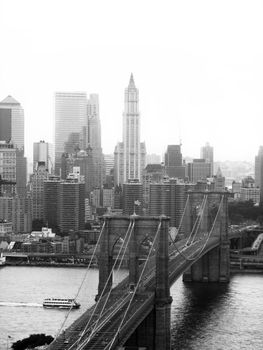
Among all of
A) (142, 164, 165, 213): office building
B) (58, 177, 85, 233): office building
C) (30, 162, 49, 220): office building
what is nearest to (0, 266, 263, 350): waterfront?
(58, 177, 85, 233): office building

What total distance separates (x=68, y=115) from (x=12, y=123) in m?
6.13

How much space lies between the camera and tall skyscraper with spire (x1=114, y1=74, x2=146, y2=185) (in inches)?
2201

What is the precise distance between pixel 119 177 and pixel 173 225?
19.5 metres

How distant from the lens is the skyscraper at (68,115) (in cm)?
6775

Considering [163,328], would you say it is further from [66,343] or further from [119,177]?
[119,177]

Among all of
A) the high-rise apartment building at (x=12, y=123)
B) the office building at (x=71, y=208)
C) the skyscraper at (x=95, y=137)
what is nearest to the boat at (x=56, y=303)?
the office building at (x=71, y=208)

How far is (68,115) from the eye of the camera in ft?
225

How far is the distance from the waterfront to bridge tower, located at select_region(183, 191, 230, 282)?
15.5 inches

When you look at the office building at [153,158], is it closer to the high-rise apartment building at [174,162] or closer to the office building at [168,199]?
the high-rise apartment building at [174,162]

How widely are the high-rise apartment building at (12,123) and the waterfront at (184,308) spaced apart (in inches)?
1468

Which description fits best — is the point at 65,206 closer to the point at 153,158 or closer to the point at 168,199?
the point at 168,199

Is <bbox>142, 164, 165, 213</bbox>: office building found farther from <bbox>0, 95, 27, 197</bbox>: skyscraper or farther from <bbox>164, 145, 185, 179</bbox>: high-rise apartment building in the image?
<bbox>0, 95, 27, 197</bbox>: skyscraper

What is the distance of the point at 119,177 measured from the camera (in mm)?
54938

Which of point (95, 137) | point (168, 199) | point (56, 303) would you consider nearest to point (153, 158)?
point (95, 137)
